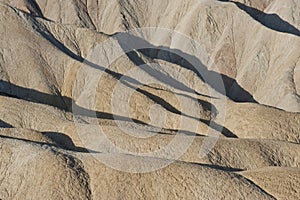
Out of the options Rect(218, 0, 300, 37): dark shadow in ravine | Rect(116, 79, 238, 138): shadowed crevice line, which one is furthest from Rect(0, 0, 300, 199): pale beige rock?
Rect(218, 0, 300, 37): dark shadow in ravine

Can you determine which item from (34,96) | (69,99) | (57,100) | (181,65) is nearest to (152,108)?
(69,99)

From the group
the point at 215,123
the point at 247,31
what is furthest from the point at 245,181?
the point at 247,31

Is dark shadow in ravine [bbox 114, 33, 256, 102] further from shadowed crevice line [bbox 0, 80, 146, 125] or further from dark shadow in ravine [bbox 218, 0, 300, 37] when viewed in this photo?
dark shadow in ravine [bbox 218, 0, 300, 37]

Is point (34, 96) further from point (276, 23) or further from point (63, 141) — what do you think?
point (276, 23)

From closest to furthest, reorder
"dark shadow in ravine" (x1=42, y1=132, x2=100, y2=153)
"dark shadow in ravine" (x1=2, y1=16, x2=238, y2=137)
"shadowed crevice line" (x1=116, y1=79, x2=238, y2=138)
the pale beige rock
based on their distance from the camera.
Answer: the pale beige rock, "dark shadow in ravine" (x1=42, y1=132, x2=100, y2=153), "shadowed crevice line" (x1=116, y1=79, x2=238, y2=138), "dark shadow in ravine" (x1=2, y1=16, x2=238, y2=137)

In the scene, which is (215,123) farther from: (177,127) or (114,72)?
(114,72)

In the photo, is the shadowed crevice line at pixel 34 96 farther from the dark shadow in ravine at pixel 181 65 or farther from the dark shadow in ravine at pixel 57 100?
the dark shadow in ravine at pixel 181 65

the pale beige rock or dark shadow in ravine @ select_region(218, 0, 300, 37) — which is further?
dark shadow in ravine @ select_region(218, 0, 300, 37)

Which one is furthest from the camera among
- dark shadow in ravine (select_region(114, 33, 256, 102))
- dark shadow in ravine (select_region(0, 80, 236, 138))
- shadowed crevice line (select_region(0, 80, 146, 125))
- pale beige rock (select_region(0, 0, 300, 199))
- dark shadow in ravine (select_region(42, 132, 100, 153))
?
dark shadow in ravine (select_region(114, 33, 256, 102))

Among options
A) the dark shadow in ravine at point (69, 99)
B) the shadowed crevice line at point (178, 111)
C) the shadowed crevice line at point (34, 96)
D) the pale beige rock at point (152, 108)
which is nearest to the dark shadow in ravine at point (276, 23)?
the pale beige rock at point (152, 108)
